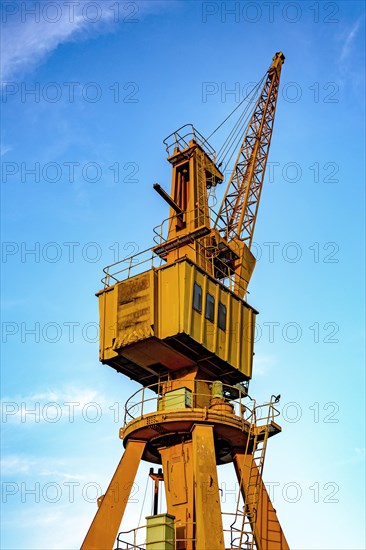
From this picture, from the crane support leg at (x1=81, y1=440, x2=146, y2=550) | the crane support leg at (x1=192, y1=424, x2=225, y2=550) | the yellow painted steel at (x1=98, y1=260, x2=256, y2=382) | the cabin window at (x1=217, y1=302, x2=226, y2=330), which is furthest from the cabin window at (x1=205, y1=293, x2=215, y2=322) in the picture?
the crane support leg at (x1=81, y1=440, x2=146, y2=550)

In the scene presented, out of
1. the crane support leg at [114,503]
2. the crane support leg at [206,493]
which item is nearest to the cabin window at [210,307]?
the crane support leg at [206,493]

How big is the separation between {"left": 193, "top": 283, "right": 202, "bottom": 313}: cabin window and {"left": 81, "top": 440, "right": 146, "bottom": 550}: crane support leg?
5.73 meters

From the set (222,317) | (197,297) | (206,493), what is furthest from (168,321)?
(206,493)

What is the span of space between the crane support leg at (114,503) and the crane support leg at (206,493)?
2.81 metres

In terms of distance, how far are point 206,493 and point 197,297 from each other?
7905mm

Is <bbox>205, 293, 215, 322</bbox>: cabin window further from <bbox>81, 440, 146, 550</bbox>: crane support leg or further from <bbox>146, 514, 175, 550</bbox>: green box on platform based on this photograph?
<bbox>146, 514, 175, 550</bbox>: green box on platform

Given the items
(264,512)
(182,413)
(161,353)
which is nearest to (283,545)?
(264,512)

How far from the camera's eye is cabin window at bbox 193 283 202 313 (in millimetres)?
32006

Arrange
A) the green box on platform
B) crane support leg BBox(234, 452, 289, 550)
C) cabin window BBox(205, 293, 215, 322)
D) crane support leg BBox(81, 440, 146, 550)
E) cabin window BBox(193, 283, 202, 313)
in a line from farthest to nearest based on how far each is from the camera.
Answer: cabin window BBox(205, 293, 215, 322) → cabin window BBox(193, 283, 202, 313) → crane support leg BBox(234, 452, 289, 550) → crane support leg BBox(81, 440, 146, 550) → the green box on platform

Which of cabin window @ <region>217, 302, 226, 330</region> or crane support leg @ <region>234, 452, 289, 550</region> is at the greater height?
cabin window @ <region>217, 302, 226, 330</region>

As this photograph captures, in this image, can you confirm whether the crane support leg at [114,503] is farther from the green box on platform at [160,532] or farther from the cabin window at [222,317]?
the cabin window at [222,317]

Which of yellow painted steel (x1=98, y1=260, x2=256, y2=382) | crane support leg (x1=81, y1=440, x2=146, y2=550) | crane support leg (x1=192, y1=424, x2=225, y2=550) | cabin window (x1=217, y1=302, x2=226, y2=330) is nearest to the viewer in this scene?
crane support leg (x1=192, y1=424, x2=225, y2=550)

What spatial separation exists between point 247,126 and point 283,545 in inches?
991

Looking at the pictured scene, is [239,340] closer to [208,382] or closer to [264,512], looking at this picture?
[208,382]
